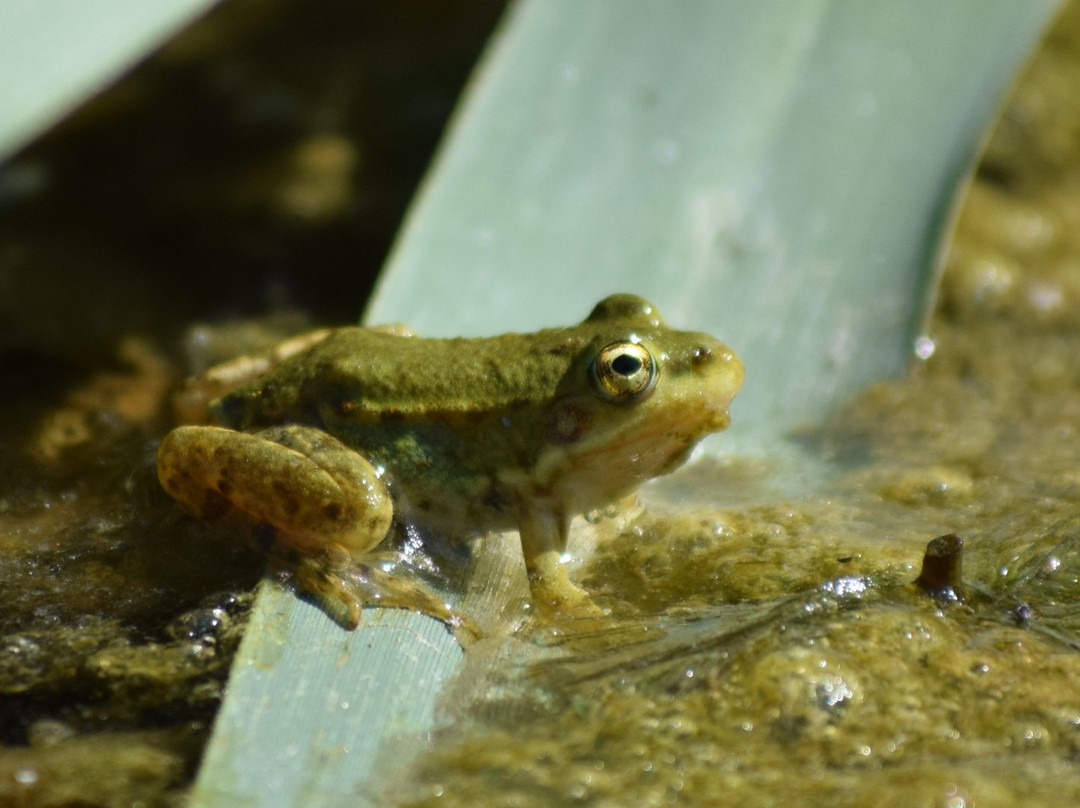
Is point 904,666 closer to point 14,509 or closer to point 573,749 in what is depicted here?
point 573,749

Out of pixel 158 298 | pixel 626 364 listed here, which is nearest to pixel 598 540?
pixel 626 364

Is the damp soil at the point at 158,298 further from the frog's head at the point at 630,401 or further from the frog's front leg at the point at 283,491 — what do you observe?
the frog's head at the point at 630,401

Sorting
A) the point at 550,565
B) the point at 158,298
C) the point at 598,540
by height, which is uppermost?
the point at 158,298

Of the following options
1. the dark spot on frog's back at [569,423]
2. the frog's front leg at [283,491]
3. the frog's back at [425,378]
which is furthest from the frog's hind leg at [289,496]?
the dark spot on frog's back at [569,423]

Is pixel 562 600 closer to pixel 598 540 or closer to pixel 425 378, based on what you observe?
pixel 598 540

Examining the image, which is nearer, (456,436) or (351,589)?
(351,589)

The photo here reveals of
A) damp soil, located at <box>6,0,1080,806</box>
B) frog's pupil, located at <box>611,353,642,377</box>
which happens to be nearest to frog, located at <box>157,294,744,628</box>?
frog's pupil, located at <box>611,353,642,377</box>

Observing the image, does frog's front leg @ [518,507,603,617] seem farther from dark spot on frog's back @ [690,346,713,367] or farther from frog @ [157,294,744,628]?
dark spot on frog's back @ [690,346,713,367]
